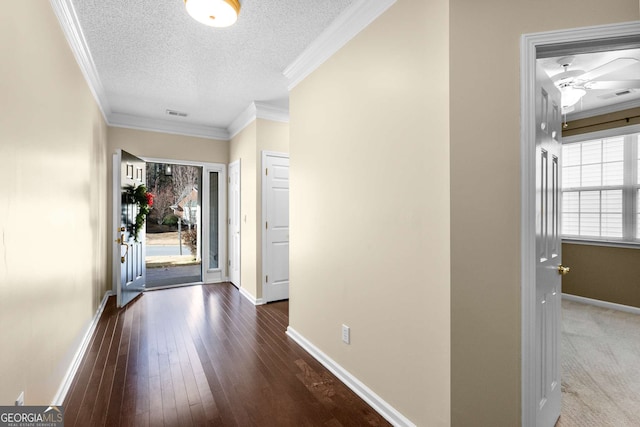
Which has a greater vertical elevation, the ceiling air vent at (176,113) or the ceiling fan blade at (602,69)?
the ceiling air vent at (176,113)

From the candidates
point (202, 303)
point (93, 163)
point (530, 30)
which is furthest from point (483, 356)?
point (93, 163)

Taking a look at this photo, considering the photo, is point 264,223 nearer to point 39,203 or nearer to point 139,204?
point 139,204

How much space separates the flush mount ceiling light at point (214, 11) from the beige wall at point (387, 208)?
0.85m

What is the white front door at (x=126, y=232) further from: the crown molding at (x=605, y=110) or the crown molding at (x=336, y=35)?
the crown molding at (x=605, y=110)

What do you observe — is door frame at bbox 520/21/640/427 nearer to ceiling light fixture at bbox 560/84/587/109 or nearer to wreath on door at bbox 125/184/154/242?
ceiling light fixture at bbox 560/84/587/109

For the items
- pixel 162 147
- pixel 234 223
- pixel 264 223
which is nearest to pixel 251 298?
pixel 264 223

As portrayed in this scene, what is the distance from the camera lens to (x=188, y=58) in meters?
2.90

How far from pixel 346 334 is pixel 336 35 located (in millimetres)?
2393

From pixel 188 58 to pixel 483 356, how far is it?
335 cm

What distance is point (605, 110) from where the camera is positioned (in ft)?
13.5

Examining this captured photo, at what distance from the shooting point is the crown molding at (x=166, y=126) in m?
4.66

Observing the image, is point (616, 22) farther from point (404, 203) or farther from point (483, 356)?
point (483, 356)

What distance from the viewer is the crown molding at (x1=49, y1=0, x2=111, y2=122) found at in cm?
208

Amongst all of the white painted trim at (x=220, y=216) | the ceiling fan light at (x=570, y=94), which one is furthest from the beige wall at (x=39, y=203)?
the ceiling fan light at (x=570, y=94)
